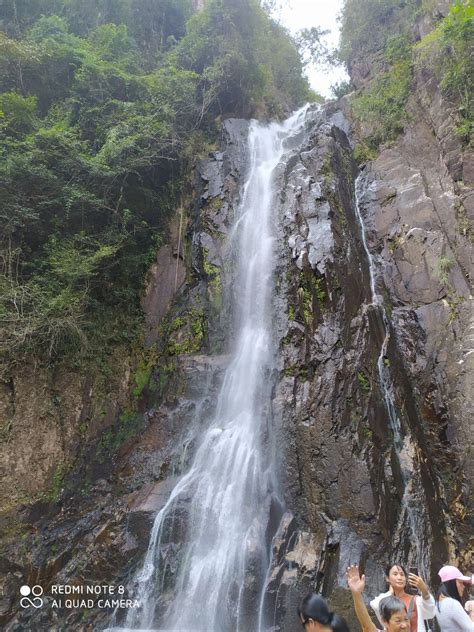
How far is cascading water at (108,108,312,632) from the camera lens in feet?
20.4

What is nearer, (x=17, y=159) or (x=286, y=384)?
(x=286, y=384)

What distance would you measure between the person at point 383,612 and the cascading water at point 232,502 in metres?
→ 4.05

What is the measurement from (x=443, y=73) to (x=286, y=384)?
9.81 metres

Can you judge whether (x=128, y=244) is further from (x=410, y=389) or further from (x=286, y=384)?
(x=410, y=389)

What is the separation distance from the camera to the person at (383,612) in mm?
2605

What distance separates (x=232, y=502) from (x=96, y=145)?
992 cm

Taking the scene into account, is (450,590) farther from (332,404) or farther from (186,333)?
(186,333)

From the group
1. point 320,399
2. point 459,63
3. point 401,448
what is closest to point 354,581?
point 320,399

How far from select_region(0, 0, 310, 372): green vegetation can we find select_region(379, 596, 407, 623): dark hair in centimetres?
770

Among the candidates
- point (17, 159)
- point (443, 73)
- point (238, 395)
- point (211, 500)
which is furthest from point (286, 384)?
point (443, 73)

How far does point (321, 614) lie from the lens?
90.7 inches

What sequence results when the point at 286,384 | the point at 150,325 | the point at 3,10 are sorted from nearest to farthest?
the point at 286,384 → the point at 150,325 → the point at 3,10

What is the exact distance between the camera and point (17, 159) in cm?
895

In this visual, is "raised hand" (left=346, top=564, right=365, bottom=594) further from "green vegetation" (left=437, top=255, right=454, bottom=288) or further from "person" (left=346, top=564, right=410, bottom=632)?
"green vegetation" (left=437, top=255, right=454, bottom=288)
